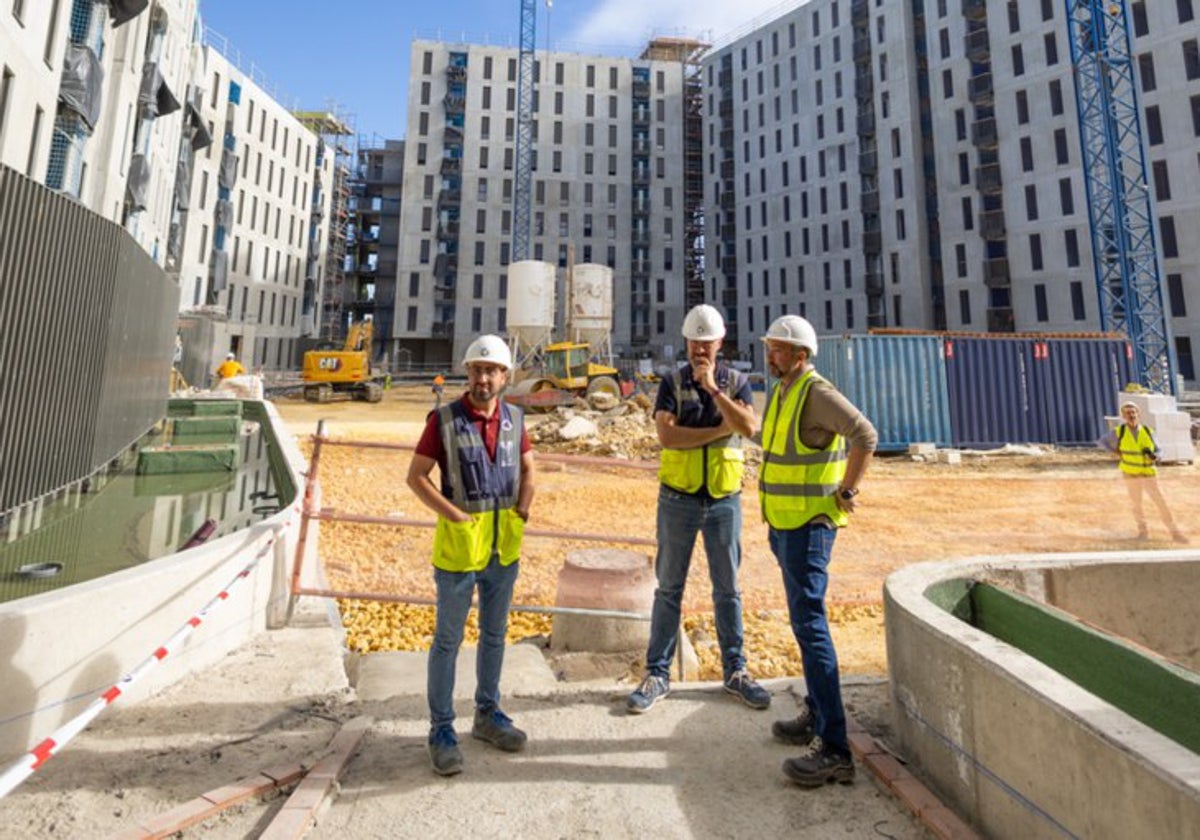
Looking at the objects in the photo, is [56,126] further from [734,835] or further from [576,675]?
[734,835]

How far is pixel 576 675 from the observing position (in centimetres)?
446

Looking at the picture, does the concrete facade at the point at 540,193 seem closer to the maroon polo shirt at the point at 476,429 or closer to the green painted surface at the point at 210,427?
the green painted surface at the point at 210,427

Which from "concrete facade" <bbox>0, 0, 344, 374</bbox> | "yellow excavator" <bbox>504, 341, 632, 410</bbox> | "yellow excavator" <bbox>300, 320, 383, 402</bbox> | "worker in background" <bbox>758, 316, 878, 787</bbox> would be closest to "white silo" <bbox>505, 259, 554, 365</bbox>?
"yellow excavator" <bbox>504, 341, 632, 410</bbox>

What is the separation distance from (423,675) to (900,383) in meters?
17.3

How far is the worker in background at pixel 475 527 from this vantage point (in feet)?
9.52

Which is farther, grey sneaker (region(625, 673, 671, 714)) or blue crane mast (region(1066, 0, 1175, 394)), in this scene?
blue crane mast (region(1066, 0, 1175, 394))

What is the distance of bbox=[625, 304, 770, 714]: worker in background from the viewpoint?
3416 mm

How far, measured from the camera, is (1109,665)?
2.65 metres

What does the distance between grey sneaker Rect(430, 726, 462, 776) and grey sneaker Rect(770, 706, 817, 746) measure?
1.56m

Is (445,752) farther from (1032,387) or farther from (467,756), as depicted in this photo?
(1032,387)

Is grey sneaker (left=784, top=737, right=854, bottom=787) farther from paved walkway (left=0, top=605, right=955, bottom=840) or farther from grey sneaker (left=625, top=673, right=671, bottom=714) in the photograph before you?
grey sneaker (left=625, top=673, right=671, bottom=714)

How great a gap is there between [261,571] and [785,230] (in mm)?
56756

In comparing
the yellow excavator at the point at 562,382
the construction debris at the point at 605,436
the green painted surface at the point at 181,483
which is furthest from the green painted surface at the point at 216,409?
the yellow excavator at the point at 562,382

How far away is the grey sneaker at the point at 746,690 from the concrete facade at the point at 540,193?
5293cm
